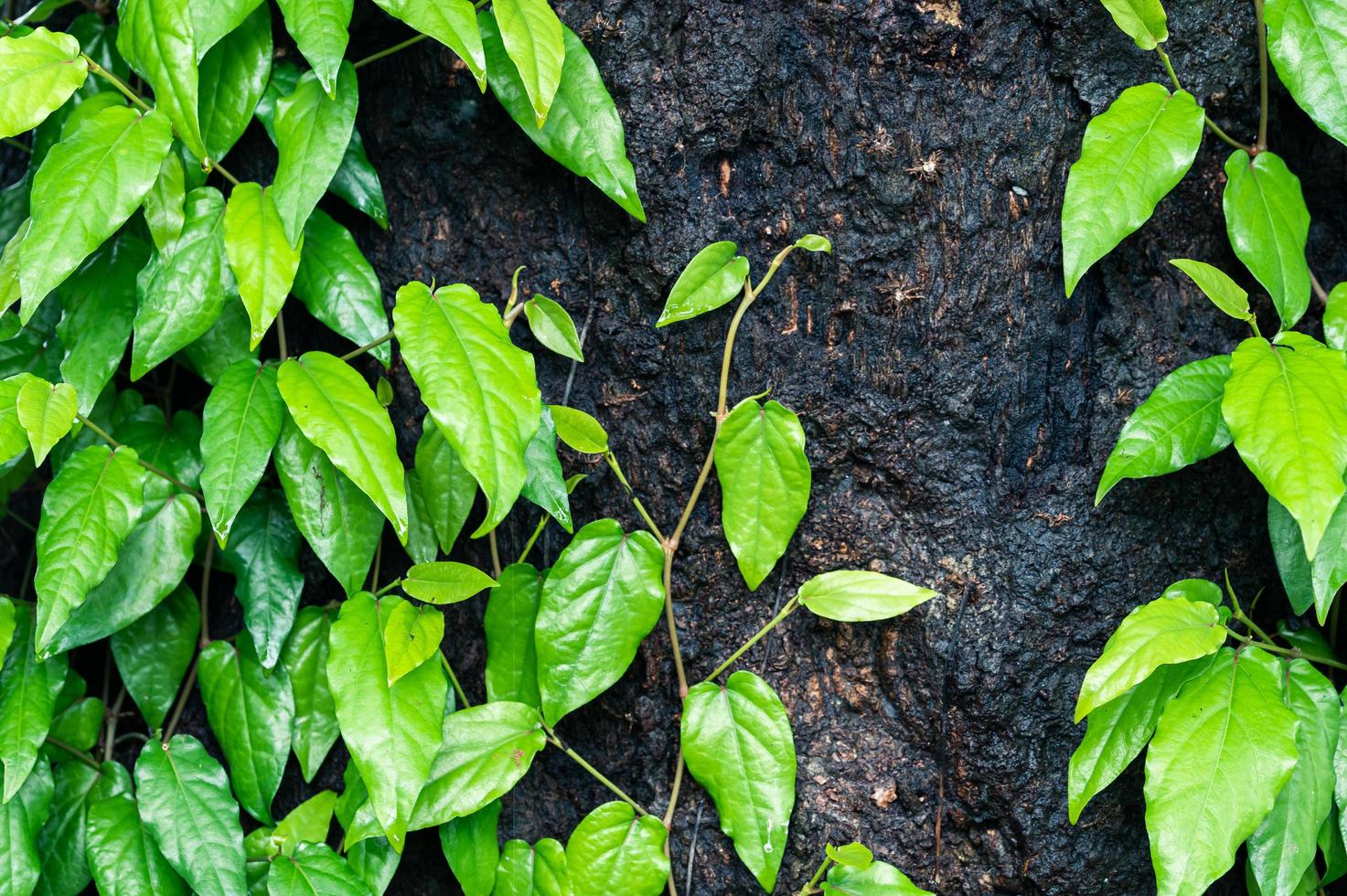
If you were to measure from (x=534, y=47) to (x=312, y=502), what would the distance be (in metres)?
0.47

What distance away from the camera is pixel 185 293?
40.1 inches

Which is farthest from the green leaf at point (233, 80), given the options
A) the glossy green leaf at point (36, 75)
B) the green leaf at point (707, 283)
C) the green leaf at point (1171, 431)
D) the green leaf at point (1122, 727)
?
the green leaf at point (1122, 727)

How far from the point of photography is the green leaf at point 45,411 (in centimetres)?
94

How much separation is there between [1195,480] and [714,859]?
59cm

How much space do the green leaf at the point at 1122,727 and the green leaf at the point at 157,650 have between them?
909 mm

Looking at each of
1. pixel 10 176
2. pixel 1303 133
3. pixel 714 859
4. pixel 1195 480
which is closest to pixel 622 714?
pixel 714 859

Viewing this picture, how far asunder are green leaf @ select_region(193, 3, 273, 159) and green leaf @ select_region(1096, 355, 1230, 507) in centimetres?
87

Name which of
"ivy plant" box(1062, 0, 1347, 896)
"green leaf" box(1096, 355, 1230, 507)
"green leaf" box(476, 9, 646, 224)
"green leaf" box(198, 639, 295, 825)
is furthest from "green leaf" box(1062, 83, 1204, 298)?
"green leaf" box(198, 639, 295, 825)

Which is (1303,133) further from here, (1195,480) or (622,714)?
(622,714)

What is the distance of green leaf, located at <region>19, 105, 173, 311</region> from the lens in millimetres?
938

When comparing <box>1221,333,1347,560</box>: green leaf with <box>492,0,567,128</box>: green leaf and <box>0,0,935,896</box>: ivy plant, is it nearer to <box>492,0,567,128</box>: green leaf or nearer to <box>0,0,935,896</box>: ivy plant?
<box>0,0,935,896</box>: ivy plant

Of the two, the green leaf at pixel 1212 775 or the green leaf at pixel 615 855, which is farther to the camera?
the green leaf at pixel 615 855

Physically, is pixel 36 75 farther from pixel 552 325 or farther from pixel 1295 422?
pixel 1295 422

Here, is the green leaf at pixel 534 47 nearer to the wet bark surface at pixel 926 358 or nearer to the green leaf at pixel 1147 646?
the wet bark surface at pixel 926 358
